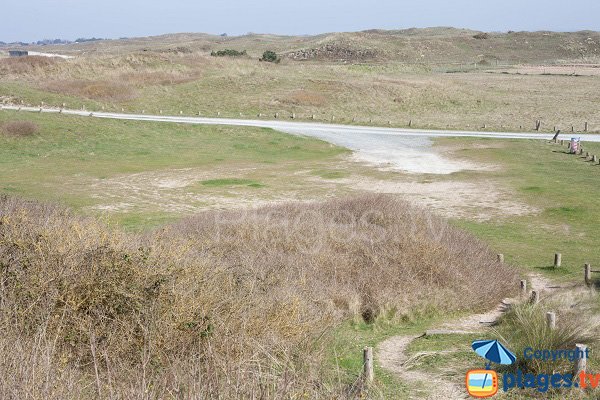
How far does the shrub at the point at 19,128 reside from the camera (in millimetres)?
45281

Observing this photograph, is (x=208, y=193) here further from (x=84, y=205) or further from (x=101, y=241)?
(x=101, y=241)

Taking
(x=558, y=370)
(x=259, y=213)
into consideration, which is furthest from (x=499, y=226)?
(x=558, y=370)

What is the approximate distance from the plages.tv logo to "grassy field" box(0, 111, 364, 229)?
55.3 ft

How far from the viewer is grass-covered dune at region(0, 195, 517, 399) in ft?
29.4

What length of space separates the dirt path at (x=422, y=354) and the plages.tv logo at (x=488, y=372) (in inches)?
18.2

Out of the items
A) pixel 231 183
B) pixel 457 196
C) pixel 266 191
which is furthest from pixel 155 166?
pixel 457 196

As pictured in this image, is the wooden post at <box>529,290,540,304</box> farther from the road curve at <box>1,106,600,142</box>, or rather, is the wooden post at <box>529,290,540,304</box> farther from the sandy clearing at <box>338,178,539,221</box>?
the road curve at <box>1,106,600,142</box>

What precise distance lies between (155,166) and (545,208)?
21.4 meters

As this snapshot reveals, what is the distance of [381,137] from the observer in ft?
174

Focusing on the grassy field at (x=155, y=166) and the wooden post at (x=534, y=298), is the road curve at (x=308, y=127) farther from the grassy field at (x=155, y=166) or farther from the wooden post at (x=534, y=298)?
the wooden post at (x=534, y=298)

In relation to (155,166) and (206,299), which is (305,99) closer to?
(155,166)

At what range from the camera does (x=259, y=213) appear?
23469 mm

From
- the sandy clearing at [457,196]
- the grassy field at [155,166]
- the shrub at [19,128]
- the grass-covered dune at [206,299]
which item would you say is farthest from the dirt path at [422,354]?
the shrub at [19,128]

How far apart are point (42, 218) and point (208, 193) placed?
1588cm
